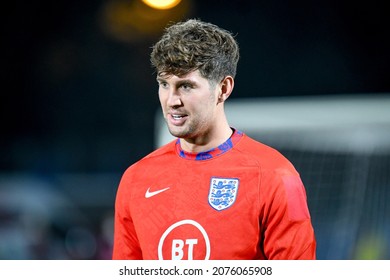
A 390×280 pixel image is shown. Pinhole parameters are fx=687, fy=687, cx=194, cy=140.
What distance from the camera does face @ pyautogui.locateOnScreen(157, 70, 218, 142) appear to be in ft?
5.97

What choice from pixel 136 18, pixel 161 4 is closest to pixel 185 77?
pixel 161 4

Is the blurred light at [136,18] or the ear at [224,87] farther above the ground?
the blurred light at [136,18]

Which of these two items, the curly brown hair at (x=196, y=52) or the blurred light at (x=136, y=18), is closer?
the curly brown hair at (x=196, y=52)

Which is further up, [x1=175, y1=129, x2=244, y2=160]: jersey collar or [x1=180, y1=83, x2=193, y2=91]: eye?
[x1=180, y1=83, x2=193, y2=91]: eye

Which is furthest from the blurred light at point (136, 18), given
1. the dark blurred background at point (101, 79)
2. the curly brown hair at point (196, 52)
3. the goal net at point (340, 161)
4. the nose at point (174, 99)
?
the nose at point (174, 99)

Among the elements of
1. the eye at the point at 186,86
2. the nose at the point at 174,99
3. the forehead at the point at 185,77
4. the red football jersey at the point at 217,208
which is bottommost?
the red football jersey at the point at 217,208

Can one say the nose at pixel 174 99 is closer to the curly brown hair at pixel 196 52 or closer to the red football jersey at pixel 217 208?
the curly brown hair at pixel 196 52

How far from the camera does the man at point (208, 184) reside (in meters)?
1.78

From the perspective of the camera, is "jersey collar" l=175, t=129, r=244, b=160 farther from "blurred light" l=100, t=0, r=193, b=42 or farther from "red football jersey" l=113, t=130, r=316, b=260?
"blurred light" l=100, t=0, r=193, b=42

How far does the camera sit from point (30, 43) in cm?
542

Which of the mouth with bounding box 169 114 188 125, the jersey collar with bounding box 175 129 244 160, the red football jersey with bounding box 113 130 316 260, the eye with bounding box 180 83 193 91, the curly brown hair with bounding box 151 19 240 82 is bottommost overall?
the red football jersey with bounding box 113 130 316 260

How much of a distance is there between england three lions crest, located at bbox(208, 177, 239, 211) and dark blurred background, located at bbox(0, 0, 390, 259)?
2933mm

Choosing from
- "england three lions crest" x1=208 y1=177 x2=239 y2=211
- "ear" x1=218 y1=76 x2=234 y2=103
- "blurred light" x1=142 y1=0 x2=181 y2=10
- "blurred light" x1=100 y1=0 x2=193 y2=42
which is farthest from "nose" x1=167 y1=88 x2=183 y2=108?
"blurred light" x1=142 y1=0 x2=181 y2=10

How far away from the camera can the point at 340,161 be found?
3.36 m
